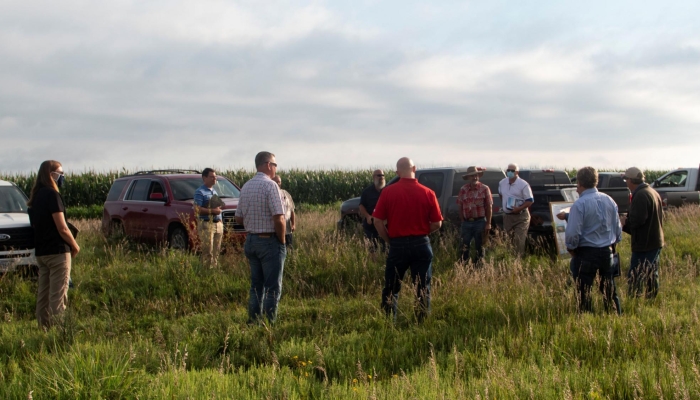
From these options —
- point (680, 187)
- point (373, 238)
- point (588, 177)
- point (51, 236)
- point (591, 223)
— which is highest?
point (588, 177)

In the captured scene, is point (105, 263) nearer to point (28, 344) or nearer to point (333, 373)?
point (28, 344)

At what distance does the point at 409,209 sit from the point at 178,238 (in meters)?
7.01

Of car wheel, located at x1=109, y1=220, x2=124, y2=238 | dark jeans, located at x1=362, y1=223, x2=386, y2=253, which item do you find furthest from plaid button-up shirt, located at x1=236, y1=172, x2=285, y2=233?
car wheel, located at x1=109, y1=220, x2=124, y2=238

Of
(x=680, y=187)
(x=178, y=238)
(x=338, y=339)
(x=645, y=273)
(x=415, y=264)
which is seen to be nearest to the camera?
(x=338, y=339)

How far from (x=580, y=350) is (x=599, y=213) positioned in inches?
68.7

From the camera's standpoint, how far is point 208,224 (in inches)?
399

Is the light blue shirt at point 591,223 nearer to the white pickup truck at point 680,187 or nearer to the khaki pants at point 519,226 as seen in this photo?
the khaki pants at point 519,226

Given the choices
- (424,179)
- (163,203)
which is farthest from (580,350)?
(163,203)

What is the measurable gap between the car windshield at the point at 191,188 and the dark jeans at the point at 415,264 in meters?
6.88

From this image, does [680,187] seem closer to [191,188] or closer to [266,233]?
[191,188]

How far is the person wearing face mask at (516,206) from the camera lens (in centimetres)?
1067

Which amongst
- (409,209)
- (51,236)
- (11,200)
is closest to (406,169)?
(409,209)

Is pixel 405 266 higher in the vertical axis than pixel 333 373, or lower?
higher

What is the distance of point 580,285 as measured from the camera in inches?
277
